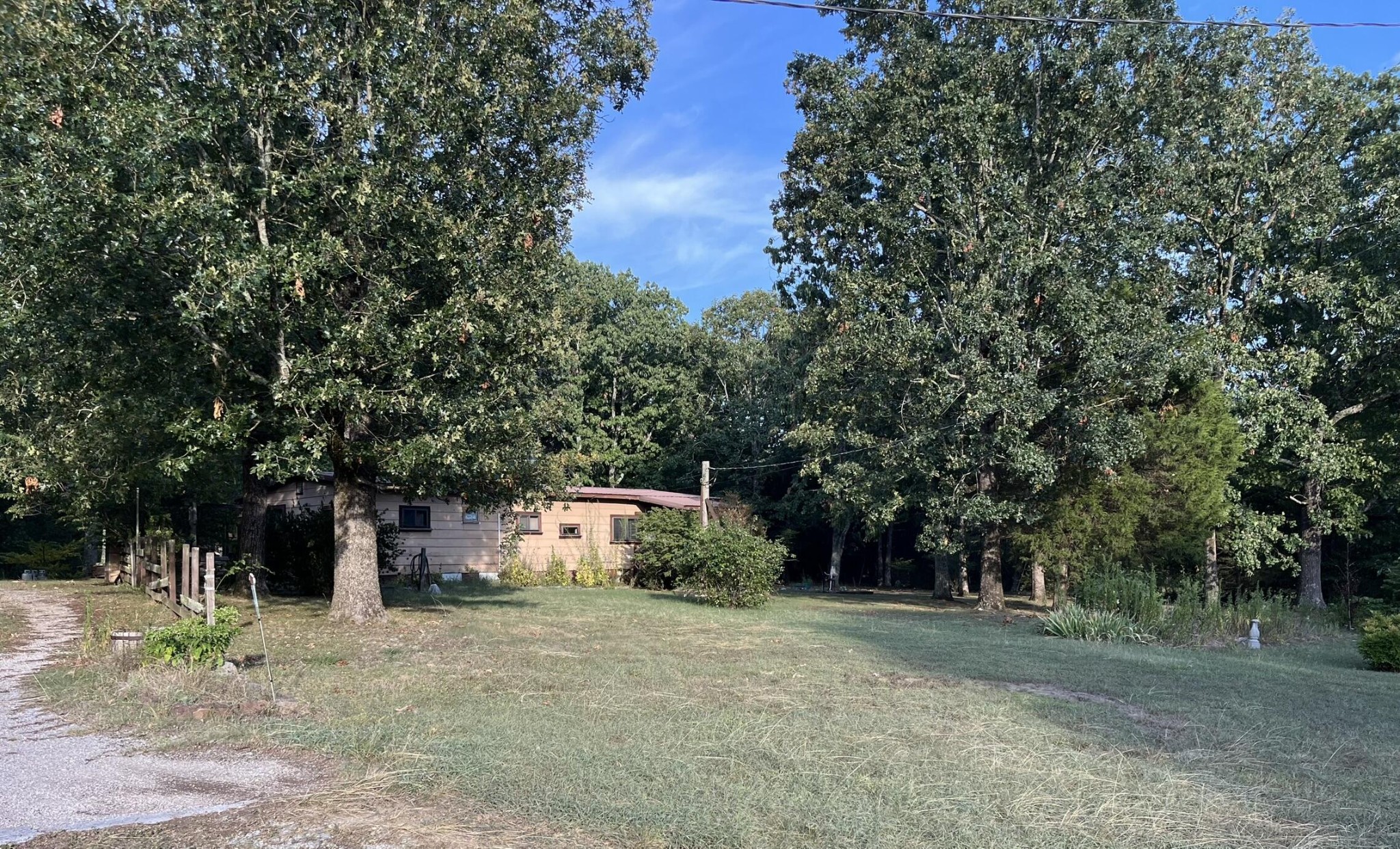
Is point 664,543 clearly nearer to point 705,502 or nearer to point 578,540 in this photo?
point 705,502

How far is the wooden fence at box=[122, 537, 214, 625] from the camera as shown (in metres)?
10.4

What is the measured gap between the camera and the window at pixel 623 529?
26406 millimetres

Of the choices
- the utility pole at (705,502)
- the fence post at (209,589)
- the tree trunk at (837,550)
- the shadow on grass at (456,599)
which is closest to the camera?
the fence post at (209,589)

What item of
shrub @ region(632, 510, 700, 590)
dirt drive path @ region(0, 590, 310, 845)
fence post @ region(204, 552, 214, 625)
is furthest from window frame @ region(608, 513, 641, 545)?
dirt drive path @ region(0, 590, 310, 845)

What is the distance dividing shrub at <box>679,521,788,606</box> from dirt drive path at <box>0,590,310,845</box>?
12.3 meters

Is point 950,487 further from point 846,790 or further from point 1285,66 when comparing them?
point 846,790

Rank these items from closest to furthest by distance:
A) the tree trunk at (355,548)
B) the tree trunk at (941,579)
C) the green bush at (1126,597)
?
the tree trunk at (355,548)
the green bush at (1126,597)
the tree trunk at (941,579)

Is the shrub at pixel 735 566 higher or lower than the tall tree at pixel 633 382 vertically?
lower

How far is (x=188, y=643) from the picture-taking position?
7.84m

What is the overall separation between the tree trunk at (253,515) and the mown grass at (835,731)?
5251 mm

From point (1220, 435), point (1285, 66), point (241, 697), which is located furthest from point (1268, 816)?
point (1285, 66)

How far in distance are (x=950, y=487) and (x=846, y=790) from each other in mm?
16306

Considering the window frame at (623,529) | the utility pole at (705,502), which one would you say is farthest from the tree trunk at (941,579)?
the window frame at (623,529)

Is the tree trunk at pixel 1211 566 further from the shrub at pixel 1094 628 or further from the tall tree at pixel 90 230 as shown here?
the tall tree at pixel 90 230
